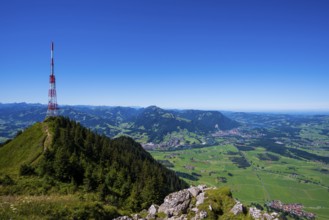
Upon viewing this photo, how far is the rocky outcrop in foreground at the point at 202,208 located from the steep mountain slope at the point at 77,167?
1579 centimetres

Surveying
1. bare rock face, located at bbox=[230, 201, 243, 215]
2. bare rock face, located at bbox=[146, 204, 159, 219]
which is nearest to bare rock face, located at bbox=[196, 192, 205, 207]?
bare rock face, located at bbox=[230, 201, 243, 215]

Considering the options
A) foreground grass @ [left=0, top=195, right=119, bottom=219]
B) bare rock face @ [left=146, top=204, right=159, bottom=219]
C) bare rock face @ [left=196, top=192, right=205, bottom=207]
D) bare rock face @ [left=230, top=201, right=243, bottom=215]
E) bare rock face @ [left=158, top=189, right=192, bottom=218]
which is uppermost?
foreground grass @ [left=0, top=195, right=119, bottom=219]

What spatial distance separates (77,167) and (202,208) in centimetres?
4758

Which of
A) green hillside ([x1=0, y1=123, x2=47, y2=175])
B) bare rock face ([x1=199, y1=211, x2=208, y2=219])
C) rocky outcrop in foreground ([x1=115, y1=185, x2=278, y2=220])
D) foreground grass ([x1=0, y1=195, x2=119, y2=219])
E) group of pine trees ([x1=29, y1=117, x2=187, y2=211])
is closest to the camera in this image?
foreground grass ([x1=0, y1=195, x2=119, y2=219])

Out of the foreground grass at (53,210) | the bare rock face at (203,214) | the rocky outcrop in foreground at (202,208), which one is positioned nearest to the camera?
the foreground grass at (53,210)

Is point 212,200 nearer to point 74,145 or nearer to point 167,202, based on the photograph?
point 167,202

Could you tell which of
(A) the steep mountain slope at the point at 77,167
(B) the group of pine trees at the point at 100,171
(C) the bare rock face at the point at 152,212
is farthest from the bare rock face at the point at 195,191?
(A) the steep mountain slope at the point at 77,167

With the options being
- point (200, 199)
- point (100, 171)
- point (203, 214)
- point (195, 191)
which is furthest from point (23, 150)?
point (203, 214)

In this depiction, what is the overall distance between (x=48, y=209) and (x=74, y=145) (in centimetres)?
5317

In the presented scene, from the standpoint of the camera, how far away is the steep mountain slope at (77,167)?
70938 mm

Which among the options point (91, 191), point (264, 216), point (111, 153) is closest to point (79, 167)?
point (91, 191)

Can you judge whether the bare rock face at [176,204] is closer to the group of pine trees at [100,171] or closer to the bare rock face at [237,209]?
the bare rock face at [237,209]

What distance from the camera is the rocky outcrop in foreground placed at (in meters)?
49.3

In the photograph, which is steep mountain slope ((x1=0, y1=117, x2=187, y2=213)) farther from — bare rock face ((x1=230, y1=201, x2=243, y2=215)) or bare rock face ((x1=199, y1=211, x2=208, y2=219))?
bare rock face ((x1=230, y1=201, x2=243, y2=215))
